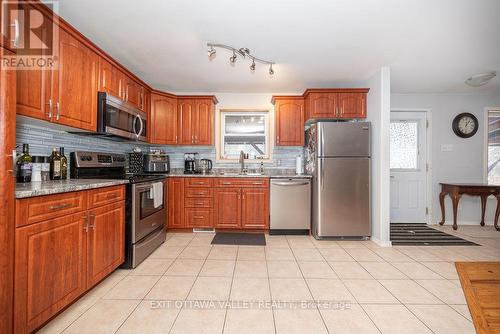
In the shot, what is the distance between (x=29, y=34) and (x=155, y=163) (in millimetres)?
2202

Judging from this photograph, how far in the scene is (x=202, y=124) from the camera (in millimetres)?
3893

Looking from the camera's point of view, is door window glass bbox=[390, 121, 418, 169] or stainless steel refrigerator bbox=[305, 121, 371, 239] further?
door window glass bbox=[390, 121, 418, 169]

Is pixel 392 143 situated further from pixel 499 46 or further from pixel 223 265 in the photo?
pixel 223 265

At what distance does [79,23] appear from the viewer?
2162 mm

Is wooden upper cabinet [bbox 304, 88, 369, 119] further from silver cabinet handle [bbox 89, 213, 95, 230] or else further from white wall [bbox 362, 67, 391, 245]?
silver cabinet handle [bbox 89, 213, 95, 230]

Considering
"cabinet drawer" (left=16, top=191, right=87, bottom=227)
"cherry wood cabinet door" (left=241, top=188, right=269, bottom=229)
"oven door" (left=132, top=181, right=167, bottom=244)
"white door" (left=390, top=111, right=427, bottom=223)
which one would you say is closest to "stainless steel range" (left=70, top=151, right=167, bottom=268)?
"oven door" (left=132, top=181, right=167, bottom=244)

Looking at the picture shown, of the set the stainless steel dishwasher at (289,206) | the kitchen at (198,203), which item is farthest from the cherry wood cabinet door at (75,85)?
the stainless steel dishwasher at (289,206)

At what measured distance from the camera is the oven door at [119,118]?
235 centimetres

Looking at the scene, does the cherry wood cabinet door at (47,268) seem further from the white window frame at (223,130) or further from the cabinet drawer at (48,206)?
the white window frame at (223,130)

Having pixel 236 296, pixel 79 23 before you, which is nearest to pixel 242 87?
pixel 79 23

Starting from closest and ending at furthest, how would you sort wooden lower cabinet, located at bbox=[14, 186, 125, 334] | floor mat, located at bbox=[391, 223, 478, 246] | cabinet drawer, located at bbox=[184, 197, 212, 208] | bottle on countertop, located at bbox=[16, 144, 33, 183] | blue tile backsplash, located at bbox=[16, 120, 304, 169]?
wooden lower cabinet, located at bbox=[14, 186, 125, 334], bottle on countertop, located at bbox=[16, 144, 33, 183], blue tile backsplash, located at bbox=[16, 120, 304, 169], floor mat, located at bbox=[391, 223, 478, 246], cabinet drawer, located at bbox=[184, 197, 212, 208]

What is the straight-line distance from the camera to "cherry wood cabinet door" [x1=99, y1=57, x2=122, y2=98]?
2.37m

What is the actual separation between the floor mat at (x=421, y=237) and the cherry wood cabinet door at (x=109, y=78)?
4.11 m

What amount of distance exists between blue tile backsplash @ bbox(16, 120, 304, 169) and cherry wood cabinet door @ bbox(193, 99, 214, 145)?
34 centimetres
